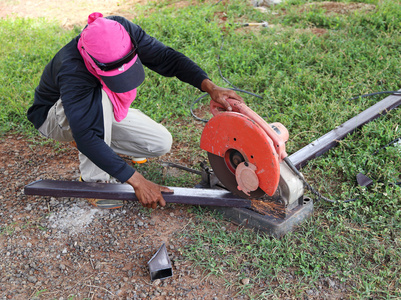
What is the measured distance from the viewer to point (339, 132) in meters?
3.64

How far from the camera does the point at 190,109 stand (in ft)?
14.4

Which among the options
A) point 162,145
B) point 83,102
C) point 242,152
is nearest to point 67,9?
point 162,145

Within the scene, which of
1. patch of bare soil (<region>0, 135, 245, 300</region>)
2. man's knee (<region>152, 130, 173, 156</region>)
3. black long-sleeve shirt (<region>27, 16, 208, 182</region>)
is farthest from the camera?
man's knee (<region>152, 130, 173, 156</region>)

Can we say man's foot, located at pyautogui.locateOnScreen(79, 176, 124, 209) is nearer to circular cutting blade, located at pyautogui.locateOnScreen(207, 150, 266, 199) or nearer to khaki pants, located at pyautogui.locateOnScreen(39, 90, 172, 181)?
khaki pants, located at pyautogui.locateOnScreen(39, 90, 172, 181)

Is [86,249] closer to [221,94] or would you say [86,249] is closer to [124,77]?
[124,77]

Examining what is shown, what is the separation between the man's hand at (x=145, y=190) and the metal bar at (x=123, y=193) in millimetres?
113

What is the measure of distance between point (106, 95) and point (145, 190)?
83 centimetres

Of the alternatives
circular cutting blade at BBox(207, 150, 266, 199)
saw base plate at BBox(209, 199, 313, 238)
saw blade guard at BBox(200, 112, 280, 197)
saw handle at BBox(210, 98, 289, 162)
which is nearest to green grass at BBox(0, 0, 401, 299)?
saw base plate at BBox(209, 199, 313, 238)

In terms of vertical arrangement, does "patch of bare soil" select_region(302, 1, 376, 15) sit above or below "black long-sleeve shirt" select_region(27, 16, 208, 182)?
below

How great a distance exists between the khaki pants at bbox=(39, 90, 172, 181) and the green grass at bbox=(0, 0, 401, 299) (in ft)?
0.90

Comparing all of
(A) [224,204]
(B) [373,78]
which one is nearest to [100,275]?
(A) [224,204]

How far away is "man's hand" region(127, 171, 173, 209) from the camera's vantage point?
2.67 metres

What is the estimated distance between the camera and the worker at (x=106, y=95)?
A: 8.18 ft

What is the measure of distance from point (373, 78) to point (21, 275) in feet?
14.1
